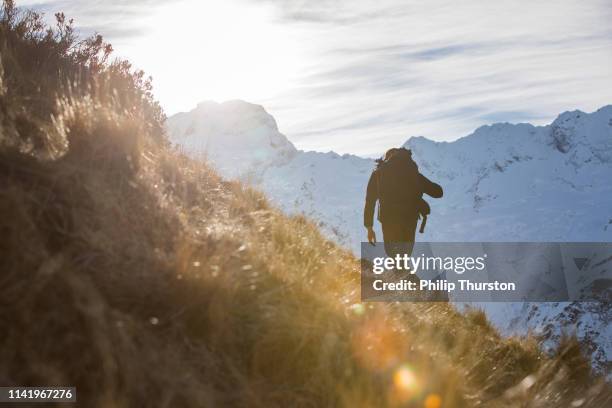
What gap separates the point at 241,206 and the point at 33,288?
9.27 ft

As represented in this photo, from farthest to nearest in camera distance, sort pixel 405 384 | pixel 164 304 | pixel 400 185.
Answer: pixel 400 185 < pixel 405 384 < pixel 164 304

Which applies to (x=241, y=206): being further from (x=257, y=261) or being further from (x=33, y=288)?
(x=33, y=288)

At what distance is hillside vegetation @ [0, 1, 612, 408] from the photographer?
286cm

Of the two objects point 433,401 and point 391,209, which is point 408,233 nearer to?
point 391,209

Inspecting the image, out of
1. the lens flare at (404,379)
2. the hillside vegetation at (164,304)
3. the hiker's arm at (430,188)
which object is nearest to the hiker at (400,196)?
the hiker's arm at (430,188)

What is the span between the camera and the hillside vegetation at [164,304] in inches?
112

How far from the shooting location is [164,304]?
11.1 feet

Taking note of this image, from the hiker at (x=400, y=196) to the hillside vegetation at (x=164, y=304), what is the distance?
4.41 metres

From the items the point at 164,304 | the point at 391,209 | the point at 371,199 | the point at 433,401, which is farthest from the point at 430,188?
the point at 164,304

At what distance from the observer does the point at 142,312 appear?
3.29 m

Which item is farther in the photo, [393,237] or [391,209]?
[393,237]

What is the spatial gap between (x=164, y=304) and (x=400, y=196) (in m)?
6.91

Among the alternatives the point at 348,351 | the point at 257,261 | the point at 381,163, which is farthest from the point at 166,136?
the point at 348,351

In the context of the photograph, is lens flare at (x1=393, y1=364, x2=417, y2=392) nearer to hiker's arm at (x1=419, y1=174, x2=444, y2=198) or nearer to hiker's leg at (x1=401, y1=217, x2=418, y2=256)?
hiker's leg at (x1=401, y1=217, x2=418, y2=256)
